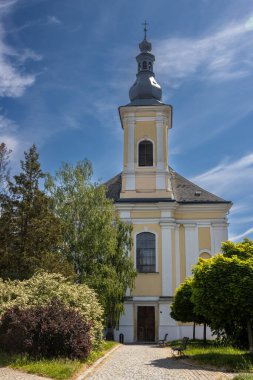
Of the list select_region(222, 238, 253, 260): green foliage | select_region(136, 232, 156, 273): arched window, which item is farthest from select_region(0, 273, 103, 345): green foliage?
select_region(136, 232, 156, 273): arched window

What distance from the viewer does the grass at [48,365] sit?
38.1ft

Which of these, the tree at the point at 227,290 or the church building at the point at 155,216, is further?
the church building at the point at 155,216

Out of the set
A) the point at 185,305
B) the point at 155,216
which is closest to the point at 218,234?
the point at 155,216

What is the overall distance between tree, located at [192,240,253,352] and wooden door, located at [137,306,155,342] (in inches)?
673

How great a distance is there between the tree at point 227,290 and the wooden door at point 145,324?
17096mm

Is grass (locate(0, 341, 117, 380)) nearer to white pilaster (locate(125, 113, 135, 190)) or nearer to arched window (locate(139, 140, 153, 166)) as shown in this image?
white pilaster (locate(125, 113, 135, 190))

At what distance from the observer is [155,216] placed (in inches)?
1377

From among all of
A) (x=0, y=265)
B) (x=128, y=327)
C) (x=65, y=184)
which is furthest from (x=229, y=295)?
(x=128, y=327)

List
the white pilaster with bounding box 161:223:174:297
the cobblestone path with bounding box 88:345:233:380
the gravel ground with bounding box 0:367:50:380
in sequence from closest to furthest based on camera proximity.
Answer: the gravel ground with bounding box 0:367:50:380 < the cobblestone path with bounding box 88:345:233:380 < the white pilaster with bounding box 161:223:174:297

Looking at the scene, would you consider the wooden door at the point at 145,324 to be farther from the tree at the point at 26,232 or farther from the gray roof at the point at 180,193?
the tree at the point at 26,232

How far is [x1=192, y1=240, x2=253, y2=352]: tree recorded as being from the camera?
14.5 m

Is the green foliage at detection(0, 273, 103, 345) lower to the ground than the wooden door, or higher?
higher

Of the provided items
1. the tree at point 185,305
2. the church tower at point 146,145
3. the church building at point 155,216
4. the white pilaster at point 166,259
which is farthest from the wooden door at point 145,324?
the church tower at point 146,145

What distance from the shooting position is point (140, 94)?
37.9m
